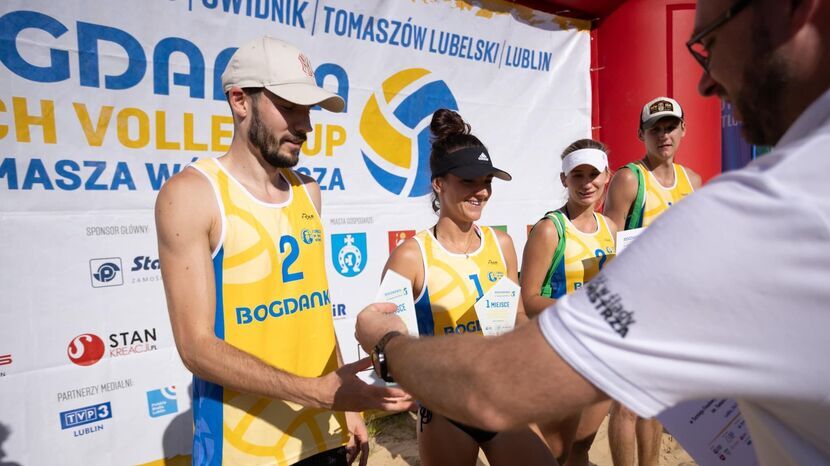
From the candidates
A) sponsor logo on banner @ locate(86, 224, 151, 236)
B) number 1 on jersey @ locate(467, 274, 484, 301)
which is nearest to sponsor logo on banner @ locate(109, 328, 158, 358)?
sponsor logo on banner @ locate(86, 224, 151, 236)

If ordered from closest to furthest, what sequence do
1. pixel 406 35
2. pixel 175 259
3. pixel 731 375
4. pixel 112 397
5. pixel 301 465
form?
pixel 731 375 < pixel 175 259 < pixel 301 465 < pixel 112 397 < pixel 406 35

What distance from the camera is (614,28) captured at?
5.52 m

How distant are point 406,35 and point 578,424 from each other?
10.5 feet

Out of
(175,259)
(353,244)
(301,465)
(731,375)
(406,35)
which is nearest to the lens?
(731,375)

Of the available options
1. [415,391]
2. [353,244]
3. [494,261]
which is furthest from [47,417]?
[415,391]

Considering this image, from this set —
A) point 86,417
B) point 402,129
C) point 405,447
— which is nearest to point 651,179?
point 402,129

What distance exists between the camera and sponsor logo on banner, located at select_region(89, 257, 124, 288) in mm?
2934

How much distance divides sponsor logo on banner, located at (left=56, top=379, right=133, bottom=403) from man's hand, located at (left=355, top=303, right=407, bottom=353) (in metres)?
2.29

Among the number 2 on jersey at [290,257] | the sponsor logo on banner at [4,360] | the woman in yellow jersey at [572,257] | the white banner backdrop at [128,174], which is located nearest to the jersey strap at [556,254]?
the woman in yellow jersey at [572,257]

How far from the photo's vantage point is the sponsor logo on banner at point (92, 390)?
2.83 meters

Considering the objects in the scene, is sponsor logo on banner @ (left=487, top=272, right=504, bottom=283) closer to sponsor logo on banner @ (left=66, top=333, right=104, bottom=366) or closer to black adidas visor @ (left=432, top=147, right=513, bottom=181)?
black adidas visor @ (left=432, top=147, right=513, bottom=181)

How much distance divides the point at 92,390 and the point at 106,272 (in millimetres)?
668

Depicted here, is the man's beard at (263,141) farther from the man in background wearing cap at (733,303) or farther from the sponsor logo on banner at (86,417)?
the sponsor logo on banner at (86,417)

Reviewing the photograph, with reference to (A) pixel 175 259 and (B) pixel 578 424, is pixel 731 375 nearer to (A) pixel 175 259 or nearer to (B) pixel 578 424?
(A) pixel 175 259
